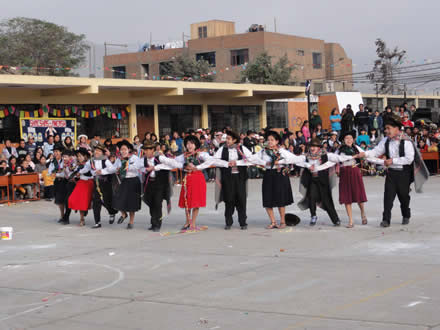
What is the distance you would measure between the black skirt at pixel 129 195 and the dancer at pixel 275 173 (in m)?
2.24

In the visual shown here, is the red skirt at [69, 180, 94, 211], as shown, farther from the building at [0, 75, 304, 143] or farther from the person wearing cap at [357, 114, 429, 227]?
the building at [0, 75, 304, 143]

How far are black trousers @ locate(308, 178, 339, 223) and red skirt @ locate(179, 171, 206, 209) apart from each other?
1.90 metres

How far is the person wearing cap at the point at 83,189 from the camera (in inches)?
540

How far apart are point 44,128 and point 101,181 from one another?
11573 millimetres

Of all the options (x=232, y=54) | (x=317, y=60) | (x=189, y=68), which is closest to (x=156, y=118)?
(x=189, y=68)

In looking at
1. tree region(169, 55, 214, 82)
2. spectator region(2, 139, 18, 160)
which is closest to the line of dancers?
spectator region(2, 139, 18, 160)

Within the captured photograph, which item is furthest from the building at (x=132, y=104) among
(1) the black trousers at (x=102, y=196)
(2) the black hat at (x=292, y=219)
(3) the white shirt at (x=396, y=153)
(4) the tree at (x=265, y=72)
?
(4) the tree at (x=265, y=72)

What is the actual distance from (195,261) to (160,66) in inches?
1993

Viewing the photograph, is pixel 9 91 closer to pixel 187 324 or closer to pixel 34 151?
pixel 34 151

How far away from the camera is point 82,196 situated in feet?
45.1

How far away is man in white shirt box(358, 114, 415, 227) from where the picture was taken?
471 inches

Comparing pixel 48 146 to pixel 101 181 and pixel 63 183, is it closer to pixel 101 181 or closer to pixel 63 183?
pixel 63 183

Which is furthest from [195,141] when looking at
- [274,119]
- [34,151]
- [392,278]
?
[274,119]

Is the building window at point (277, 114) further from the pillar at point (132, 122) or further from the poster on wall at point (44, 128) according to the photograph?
the poster on wall at point (44, 128)
